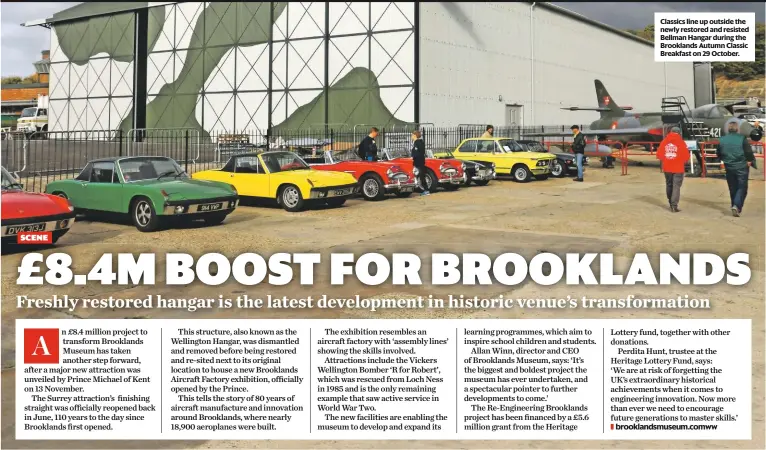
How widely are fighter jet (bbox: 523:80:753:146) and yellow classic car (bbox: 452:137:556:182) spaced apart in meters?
6.44

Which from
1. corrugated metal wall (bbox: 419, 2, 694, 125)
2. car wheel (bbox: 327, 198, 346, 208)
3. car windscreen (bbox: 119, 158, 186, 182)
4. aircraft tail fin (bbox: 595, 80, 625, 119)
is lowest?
car wheel (bbox: 327, 198, 346, 208)

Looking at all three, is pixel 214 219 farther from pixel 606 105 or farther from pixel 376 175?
pixel 606 105

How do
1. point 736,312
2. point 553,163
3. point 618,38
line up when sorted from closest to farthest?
point 736,312 < point 553,163 < point 618,38

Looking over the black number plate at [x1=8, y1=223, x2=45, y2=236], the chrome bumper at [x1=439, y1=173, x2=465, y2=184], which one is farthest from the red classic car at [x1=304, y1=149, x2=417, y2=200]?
the black number plate at [x1=8, y1=223, x2=45, y2=236]

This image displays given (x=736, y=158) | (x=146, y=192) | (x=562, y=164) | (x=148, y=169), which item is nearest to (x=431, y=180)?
(x=562, y=164)

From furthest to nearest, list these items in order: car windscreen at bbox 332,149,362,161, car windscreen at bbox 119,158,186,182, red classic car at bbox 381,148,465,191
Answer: red classic car at bbox 381,148,465,191 → car windscreen at bbox 332,149,362,161 → car windscreen at bbox 119,158,186,182

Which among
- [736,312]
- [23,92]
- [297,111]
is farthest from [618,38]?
[23,92]

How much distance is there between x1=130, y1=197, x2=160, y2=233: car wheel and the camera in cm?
1184

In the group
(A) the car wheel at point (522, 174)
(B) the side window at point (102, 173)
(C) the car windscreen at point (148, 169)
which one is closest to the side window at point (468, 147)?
(A) the car wheel at point (522, 174)

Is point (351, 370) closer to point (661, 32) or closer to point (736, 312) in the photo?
point (736, 312)

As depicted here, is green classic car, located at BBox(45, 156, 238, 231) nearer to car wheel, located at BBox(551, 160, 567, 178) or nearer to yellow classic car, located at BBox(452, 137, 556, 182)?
yellow classic car, located at BBox(452, 137, 556, 182)

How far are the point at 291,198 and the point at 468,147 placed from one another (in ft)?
31.6

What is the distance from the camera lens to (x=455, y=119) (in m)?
34.6

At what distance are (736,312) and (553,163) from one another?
58.6ft
